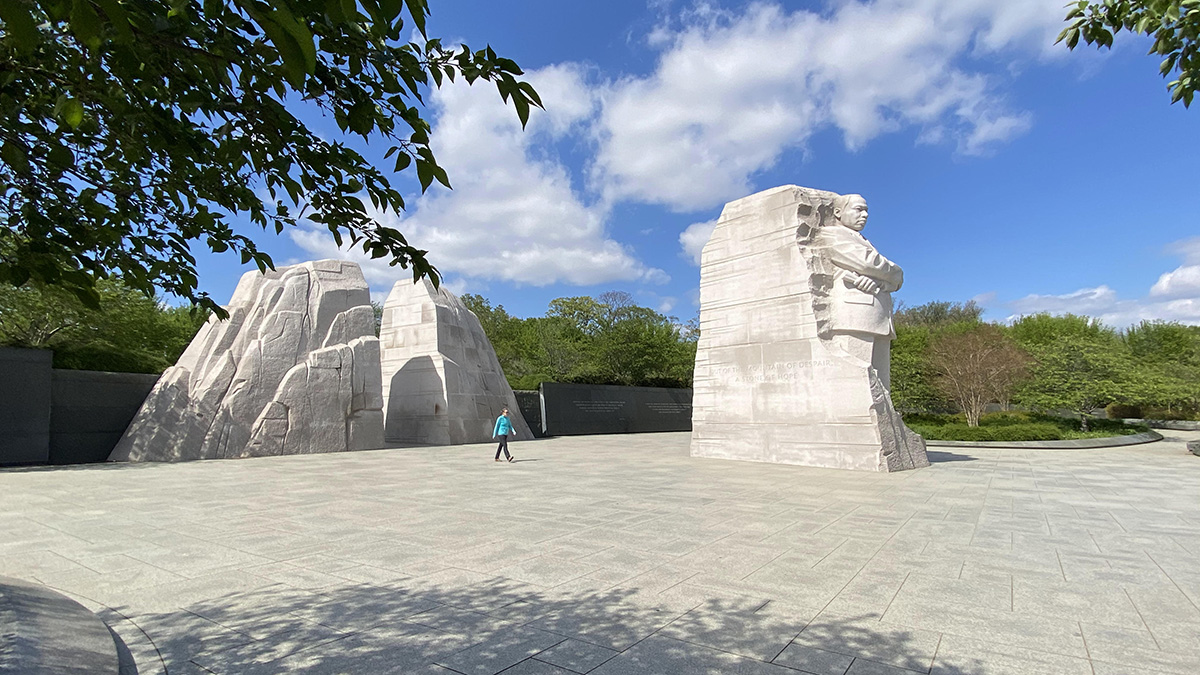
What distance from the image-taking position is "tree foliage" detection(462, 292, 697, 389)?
3500cm

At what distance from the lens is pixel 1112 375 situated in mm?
23953

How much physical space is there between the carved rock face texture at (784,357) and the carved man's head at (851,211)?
19 centimetres

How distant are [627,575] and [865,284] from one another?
9.67 m

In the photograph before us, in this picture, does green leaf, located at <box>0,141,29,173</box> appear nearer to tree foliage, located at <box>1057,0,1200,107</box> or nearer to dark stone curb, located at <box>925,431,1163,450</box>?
tree foliage, located at <box>1057,0,1200,107</box>

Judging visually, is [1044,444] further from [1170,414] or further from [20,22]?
[1170,414]

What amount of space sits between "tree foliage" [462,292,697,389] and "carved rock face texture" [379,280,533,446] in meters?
8.90

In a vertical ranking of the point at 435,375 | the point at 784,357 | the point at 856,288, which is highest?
the point at 856,288

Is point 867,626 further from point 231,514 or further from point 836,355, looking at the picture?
point 836,355

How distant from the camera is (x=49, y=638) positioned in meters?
2.76

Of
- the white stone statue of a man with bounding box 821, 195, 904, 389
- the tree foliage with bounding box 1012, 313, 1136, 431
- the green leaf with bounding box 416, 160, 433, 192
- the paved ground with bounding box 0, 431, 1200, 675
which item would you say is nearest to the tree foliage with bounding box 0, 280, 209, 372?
the paved ground with bounding box 0, 431, 1200, 675

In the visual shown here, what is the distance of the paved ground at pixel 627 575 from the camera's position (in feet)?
10.9

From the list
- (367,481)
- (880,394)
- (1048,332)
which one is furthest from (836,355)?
(1048,332)

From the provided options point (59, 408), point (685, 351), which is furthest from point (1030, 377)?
point (59, 408)

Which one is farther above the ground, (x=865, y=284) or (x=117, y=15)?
(x=865, y=284)
